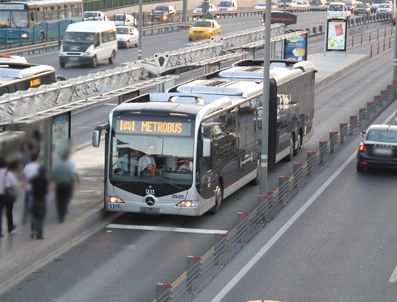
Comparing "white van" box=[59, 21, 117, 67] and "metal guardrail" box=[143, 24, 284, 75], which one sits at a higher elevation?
"metal guardrail" box=[143, 24, 284, 75]

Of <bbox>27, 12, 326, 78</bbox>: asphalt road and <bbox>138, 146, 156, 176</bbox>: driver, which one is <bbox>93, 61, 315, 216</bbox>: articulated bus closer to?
<bbox>138, 146, 156, 176</bbox>: driver

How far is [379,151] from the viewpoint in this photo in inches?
1223

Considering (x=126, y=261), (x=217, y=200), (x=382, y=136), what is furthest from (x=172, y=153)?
(x=382, y=136)

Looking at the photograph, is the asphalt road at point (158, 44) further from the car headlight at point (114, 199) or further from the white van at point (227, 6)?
the car headlight at point (114, 199)

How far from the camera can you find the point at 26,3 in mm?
72875

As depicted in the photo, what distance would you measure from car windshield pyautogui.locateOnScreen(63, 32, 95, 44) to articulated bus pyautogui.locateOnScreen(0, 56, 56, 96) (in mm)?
28558

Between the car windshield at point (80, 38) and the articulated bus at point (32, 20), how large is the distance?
8280 millimetres

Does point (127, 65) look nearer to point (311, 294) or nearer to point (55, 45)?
point (311, 294)

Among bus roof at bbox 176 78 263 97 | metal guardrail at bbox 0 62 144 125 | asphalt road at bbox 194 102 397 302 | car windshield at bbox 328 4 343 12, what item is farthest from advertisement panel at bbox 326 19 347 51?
asphalt road at bbox 194 102 397 302

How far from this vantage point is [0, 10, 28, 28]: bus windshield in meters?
73.7

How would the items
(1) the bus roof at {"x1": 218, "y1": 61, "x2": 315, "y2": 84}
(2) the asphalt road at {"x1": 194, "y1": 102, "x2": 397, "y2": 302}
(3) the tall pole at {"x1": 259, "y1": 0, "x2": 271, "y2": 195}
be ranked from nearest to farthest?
(2) the asphalt road at {"x1": 194, "y1": 102, "x2": 397, "y2": 302}
(3) the tall pole at {"x1": 259, "y1": 0, "x2": 271, "y2": 195}
(1) the bus roof at {"x1": 218, "y1": 61, "x2": 315, "y2": 84}

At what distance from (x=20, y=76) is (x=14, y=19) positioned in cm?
4271

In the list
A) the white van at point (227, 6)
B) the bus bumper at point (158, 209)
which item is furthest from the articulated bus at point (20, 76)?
the white van at point (227, 6)

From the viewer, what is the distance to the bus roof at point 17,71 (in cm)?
3241
